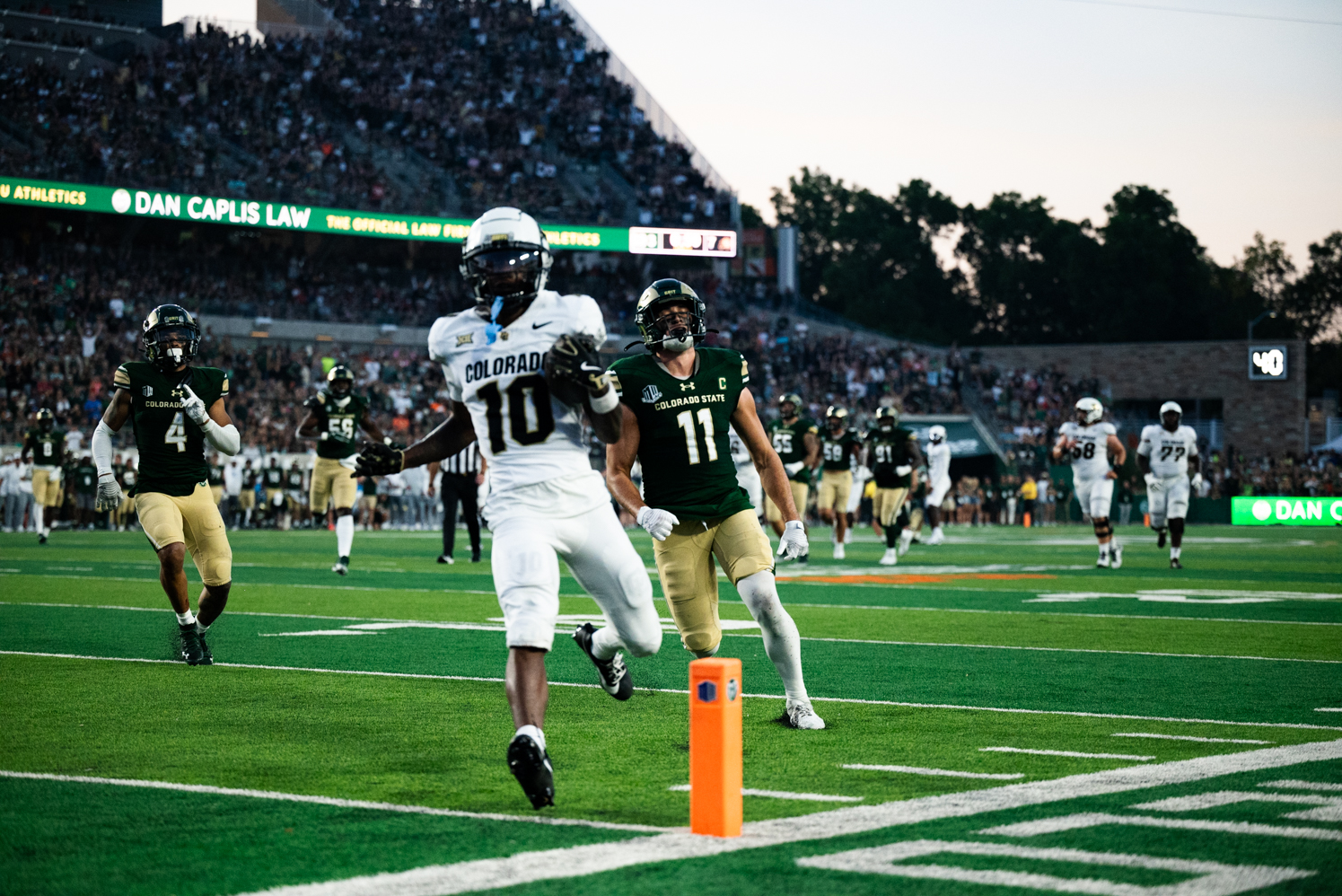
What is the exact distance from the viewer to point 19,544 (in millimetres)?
24250

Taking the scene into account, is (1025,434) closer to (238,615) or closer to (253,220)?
(253,220)

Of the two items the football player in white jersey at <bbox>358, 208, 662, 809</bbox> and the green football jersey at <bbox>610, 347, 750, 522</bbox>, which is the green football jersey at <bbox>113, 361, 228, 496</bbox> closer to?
the green football jersey at <bbox>610, 347, 750, 522</bbox>

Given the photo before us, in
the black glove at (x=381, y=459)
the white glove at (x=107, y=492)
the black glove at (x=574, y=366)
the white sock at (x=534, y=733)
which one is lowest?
the white sock at (x=534, y=733)

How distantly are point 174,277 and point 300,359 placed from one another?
4.54m

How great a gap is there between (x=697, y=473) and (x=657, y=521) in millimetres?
656

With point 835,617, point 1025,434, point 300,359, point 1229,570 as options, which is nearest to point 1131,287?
point 1025,434

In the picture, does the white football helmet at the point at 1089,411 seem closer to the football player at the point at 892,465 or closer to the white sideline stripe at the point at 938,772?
the football player at the point at 892,465

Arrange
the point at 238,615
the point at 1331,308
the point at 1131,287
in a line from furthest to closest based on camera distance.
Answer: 1. the point at 1331,308
2. the point at 1131,287
3. the point at 238,615

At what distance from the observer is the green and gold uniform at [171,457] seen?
363 inches

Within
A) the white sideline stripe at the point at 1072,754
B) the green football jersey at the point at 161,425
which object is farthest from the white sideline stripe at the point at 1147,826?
the green football jersey at the point at 161,425

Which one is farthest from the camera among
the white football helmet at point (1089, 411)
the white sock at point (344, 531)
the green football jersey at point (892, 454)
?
the green football jersey at point (892, 454)

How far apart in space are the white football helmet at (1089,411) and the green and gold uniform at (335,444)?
28.1 feet

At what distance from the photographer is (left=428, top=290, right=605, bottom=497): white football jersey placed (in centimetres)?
535

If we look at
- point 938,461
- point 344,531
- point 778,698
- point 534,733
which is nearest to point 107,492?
point 778,698
